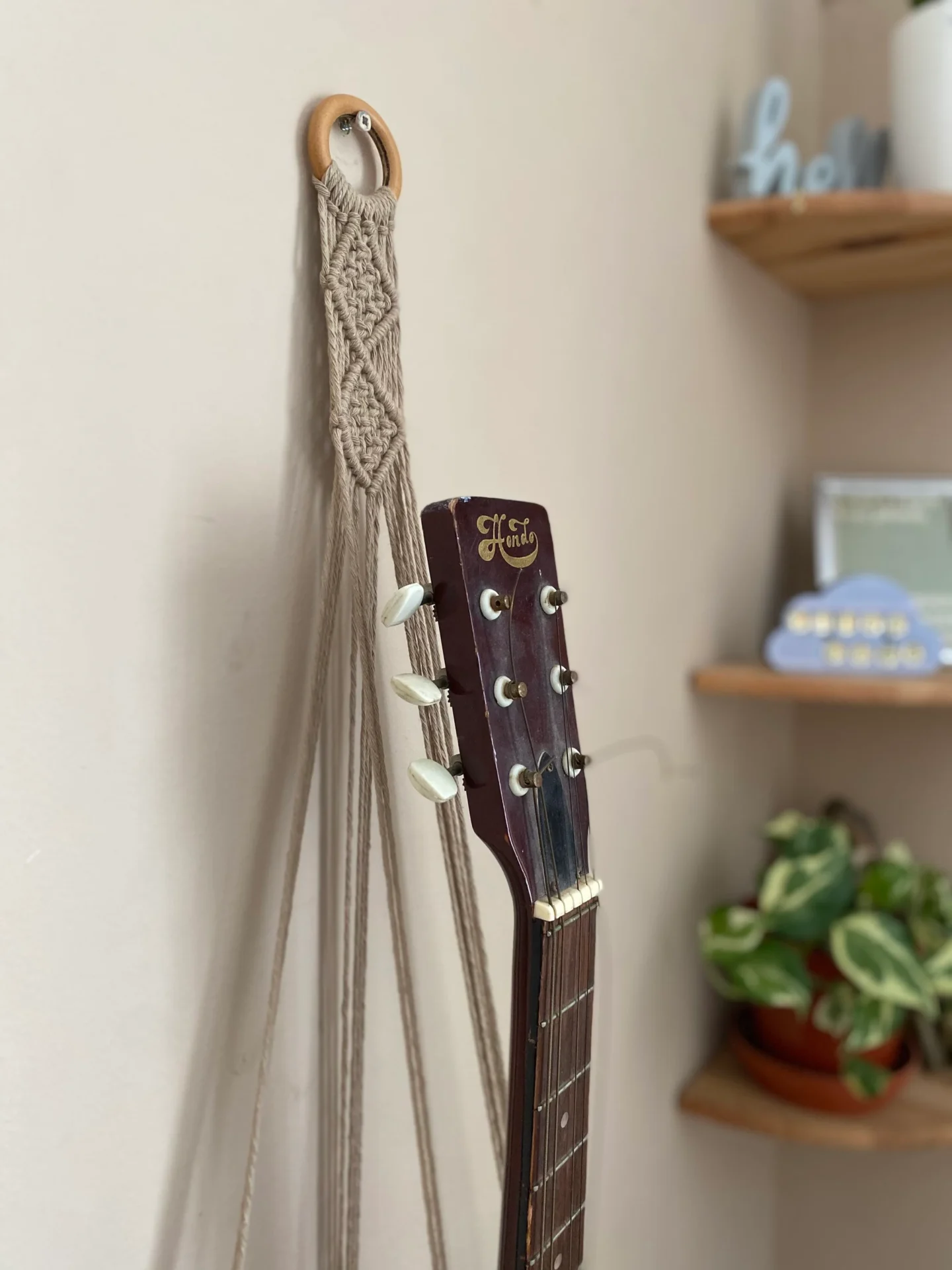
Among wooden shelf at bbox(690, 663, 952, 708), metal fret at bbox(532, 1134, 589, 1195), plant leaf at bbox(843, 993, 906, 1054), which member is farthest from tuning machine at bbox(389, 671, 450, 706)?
plant leaf at bbox(843, 993, 906, 1054)

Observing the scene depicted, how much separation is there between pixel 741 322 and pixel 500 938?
29.3 inches

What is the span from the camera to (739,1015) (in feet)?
4.21

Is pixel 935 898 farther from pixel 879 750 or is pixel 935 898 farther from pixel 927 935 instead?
pixel 879 750

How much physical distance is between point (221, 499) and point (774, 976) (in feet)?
2.55

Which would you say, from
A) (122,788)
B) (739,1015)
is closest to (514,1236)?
(122,788)

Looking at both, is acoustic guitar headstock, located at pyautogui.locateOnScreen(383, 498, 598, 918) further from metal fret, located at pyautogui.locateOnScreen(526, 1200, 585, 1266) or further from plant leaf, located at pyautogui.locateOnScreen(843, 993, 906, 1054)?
plant leaf, located at pyautogui.locateOnScreen(843, 993, 906, 1054)

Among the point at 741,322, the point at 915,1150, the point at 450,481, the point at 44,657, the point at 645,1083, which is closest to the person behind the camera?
the point at 44,657

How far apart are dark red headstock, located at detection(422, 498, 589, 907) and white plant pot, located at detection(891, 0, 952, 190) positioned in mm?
740

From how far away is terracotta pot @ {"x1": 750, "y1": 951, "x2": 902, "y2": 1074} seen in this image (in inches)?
43.6

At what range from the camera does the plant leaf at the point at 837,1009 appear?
1070 mm

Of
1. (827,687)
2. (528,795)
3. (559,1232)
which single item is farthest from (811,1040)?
(528,795)

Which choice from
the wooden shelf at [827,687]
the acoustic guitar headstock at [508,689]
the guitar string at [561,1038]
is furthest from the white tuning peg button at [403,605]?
the wooden shelf at [827,687]

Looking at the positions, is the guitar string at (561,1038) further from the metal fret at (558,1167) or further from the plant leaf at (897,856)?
the plant leaf at (897,856)

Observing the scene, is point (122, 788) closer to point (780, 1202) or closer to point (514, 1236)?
point (514, 1236)
